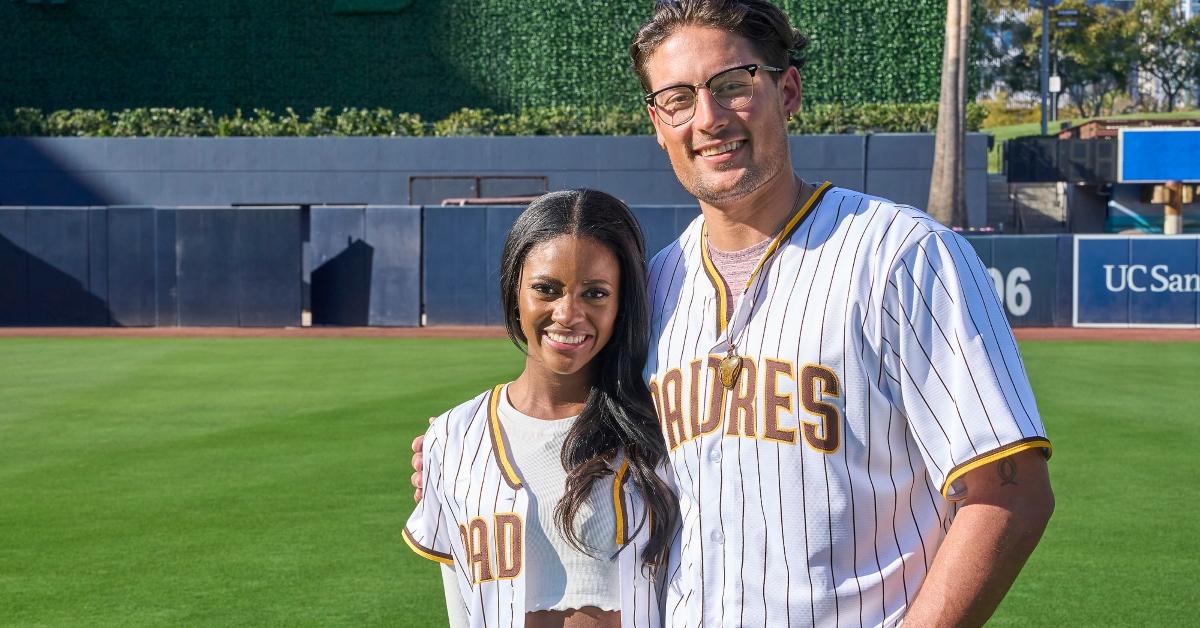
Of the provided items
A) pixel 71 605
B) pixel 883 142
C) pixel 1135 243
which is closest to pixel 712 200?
pixel 71 605

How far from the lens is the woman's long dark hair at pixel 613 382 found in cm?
274

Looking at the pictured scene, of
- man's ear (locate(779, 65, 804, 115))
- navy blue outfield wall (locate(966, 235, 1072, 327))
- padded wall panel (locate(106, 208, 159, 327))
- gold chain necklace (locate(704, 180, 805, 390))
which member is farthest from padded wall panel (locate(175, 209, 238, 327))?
gold chain necklace (locate(704, 180, 805, 390))

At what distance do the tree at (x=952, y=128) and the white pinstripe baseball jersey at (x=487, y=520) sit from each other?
24.9 m

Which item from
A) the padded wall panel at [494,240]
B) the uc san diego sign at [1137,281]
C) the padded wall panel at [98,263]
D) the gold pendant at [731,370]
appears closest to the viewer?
the gold pendant at [731,370]

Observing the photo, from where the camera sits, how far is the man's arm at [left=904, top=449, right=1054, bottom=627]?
89.3 inches

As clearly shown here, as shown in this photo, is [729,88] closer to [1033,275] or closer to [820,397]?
[820,397]

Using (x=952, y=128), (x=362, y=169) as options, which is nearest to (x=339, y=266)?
(x=362, y=169)

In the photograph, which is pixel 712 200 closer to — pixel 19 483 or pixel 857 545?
pixel 857 545

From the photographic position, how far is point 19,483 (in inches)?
356

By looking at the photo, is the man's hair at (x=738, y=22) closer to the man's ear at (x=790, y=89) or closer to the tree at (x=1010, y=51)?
the man's ear at (x=790, y=89)

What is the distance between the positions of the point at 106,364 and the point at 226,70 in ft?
63.9

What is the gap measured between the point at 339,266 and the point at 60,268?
4556mm

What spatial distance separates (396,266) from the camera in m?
22.8

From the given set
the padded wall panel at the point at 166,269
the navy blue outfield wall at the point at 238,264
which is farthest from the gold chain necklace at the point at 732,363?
the padded wall panel at the point at 166,269
